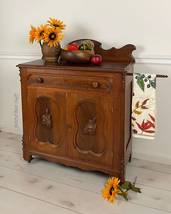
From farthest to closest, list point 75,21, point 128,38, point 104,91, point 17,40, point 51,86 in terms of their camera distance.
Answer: point 17,40 → point 75,21 → point 128,38 → point 51,86 → point 104,91

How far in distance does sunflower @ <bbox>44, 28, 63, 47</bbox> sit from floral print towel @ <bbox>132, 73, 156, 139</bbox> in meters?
0.66

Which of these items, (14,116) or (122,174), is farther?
(14,116)

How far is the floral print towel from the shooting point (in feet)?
6.64

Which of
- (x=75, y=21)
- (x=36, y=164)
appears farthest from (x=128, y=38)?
(x=36, y=164)

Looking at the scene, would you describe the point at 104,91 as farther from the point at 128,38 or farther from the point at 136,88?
the point at 128,38

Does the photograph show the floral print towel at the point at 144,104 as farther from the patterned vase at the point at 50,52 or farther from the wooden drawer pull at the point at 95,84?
the patterned vase at the point at 50,52

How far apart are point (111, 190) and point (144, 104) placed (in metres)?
0.64

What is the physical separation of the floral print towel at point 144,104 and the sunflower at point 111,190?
1.37 feet

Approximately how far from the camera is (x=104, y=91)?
200 cm

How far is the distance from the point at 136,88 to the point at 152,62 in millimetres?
373

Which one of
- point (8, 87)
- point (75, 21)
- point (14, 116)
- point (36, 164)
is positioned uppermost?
point (75, 21)

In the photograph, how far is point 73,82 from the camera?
82.2 inches

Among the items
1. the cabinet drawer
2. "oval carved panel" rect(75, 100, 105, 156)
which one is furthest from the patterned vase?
"oval carved panel" rect(75, 100, 105, 156)

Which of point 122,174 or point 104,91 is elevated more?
point 104,91
